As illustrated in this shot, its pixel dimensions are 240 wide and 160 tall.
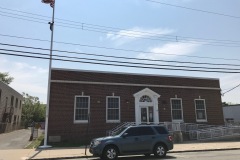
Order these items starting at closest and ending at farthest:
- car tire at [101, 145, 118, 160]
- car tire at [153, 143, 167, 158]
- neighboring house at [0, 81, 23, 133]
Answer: car tire at [101, 145, 118, 160] < car tire at [153, 143, 167, 158] < neighboring house at [0, 81, 23, 133]

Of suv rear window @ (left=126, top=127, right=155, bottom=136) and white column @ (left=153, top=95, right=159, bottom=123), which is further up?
white column @ (left=153, top=95, right=159, bottom=123)

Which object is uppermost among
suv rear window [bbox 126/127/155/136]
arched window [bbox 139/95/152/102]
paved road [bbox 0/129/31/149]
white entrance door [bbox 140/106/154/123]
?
arched window [bbox 139/95/152/102]

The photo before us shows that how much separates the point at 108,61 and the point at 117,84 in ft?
25.8

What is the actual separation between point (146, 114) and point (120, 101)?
3.17m

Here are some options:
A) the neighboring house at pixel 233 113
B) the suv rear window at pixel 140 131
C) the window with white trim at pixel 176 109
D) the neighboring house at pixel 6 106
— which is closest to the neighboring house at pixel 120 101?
the window with white trim at pixel 176 109

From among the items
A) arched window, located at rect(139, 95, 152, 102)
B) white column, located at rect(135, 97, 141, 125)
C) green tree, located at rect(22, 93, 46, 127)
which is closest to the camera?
white column, located at rect(135, 97, 141, 125)

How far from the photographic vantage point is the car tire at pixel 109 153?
544 inches

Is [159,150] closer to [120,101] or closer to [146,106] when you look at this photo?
[120,101]

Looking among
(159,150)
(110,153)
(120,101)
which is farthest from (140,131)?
(120,101)

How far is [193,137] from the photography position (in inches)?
1017

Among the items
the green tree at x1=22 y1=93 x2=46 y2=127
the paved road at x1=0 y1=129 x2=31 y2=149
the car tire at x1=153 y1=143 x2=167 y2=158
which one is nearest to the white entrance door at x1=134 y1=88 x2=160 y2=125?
the paved road at x1=0 y1=129 x2=31 y2=149

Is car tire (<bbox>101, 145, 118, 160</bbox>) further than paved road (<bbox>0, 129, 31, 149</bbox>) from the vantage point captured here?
No

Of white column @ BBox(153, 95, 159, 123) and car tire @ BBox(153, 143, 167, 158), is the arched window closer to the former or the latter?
white column @ BBox(153, 95, 159, 123)

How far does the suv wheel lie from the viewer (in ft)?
45.3
